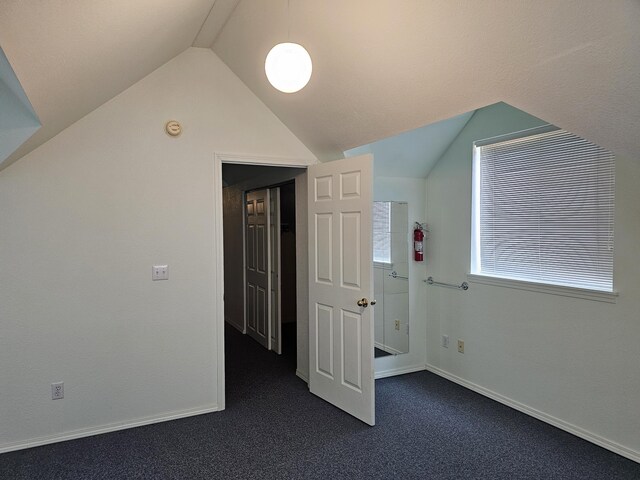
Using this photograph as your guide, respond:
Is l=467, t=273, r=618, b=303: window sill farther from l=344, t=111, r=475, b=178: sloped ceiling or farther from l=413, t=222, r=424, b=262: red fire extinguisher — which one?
l=344, t=111, r=475, b=178: sloped ceiling

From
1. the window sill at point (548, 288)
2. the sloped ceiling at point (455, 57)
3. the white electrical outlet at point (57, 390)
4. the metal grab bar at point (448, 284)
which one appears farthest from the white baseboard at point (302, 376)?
the sloped ceiling at point (455, 57)

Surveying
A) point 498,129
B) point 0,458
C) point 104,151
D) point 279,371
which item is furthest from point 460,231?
point 0,458

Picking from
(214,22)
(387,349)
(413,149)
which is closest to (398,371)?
(387,349)

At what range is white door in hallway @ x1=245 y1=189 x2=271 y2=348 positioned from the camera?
507 centimetres

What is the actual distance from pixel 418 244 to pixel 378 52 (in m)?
2.14

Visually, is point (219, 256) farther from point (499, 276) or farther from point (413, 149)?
point (499, 276)

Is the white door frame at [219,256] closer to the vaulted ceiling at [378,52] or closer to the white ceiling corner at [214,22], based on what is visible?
the vaulted ceiling at [378,52]

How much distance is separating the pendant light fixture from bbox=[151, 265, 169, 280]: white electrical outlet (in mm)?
1784

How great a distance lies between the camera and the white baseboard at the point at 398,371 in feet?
13.3

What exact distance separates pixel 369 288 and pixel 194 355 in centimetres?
147

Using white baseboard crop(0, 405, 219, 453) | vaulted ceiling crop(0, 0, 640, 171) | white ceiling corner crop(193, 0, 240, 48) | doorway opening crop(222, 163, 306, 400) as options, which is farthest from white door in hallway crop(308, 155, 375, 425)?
white ceiling corner crop(193, 0, 240, 48)

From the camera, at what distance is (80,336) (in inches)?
118

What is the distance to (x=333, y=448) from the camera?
282 cm

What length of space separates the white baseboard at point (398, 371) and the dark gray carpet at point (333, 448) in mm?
422
